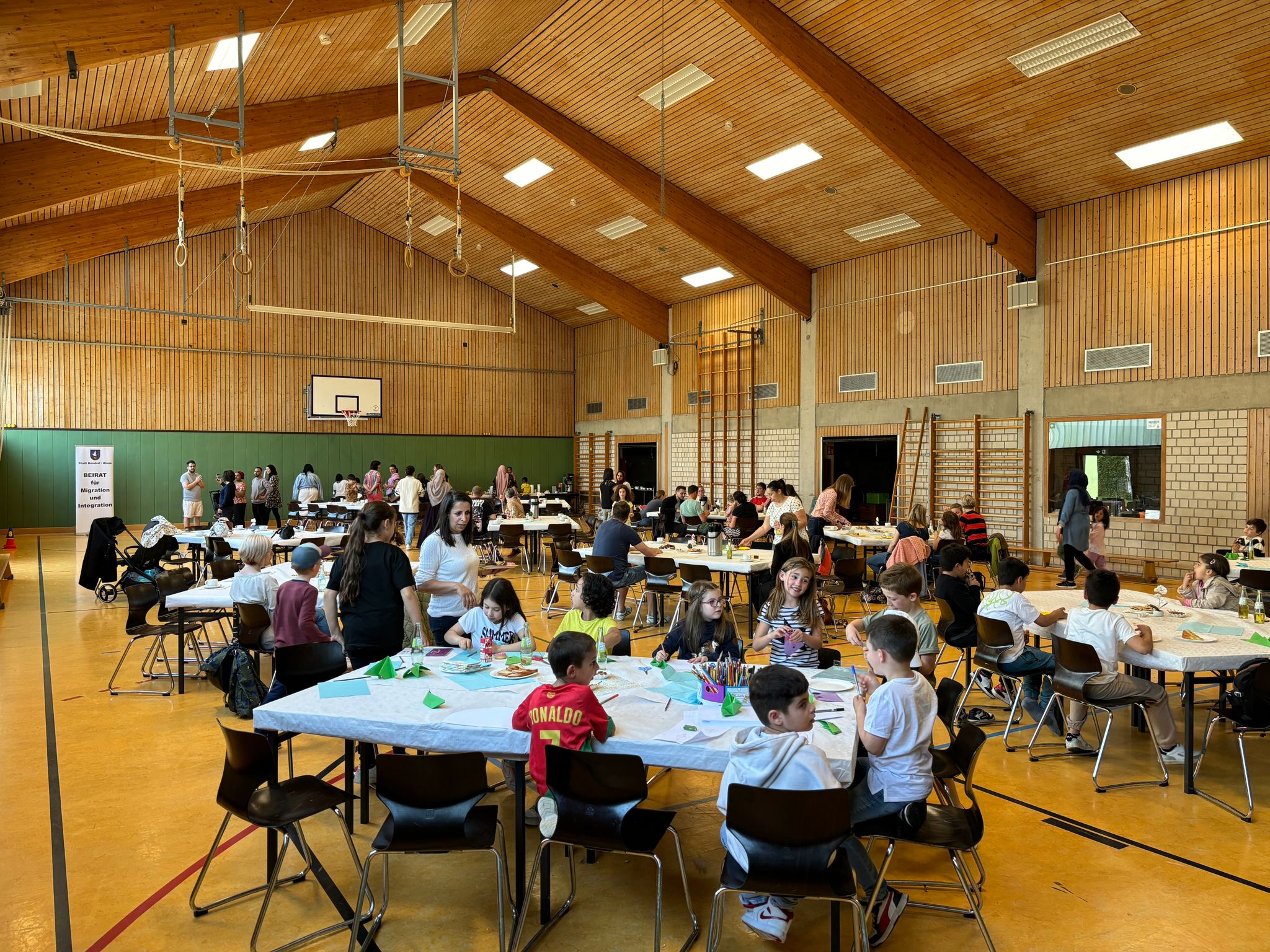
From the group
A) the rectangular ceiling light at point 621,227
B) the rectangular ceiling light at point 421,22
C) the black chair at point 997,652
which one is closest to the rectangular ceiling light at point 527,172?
the rectangular ceiling light at point 621,227

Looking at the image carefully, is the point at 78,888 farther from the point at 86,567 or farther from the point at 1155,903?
the point at 86,567

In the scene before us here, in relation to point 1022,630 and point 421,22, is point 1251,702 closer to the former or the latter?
point 1022,630

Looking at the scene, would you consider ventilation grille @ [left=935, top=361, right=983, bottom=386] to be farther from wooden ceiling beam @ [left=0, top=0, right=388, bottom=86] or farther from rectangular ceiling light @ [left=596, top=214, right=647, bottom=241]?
wooden ceiling beam @ [left=0, top=0, right=388, bottom=86]

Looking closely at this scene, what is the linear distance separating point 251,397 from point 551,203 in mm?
9094

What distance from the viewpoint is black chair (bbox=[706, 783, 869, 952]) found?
2533 millimetres

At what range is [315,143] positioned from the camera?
44.7ft

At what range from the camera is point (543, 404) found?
24.6 meters

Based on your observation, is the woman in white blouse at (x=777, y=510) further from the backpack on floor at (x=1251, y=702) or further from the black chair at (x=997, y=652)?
the backpack on floor at (x=1251, y=702)

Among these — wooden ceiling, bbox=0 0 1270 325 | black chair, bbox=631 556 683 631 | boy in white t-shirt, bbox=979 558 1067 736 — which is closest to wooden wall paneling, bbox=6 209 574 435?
wooden ceiling, bbox=0 0 1270 325

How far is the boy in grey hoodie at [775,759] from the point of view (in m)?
2.71

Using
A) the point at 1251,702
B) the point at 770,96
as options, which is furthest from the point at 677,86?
the point at 1251,702

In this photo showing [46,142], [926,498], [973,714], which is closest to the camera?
[973,714]

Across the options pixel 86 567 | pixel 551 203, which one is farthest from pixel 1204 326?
pixel 86 567

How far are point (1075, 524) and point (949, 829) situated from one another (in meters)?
9.18
